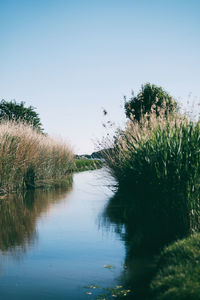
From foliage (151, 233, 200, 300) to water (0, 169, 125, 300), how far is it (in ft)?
2.38

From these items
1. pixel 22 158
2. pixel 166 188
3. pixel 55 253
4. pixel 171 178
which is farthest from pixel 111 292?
pixel 22 158

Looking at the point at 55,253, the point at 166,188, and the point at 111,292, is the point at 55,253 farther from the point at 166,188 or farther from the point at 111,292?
the point at 166,188

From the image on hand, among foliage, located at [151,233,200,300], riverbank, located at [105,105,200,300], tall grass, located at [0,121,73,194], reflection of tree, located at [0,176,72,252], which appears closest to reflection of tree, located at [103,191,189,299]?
riverbank, located at [105,105,200,300]

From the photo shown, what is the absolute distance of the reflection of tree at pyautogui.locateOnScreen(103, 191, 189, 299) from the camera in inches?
181

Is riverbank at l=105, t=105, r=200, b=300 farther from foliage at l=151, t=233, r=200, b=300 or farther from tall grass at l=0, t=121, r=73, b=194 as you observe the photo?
tall grass at l=0, t=121, r=73, b=194

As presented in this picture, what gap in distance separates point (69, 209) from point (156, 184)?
14.2ft

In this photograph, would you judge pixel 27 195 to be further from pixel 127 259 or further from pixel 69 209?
pixel 127 259

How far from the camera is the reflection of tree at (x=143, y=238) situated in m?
4.60

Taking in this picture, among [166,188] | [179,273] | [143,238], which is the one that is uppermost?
[166,188]

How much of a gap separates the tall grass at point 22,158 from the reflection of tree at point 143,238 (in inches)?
198

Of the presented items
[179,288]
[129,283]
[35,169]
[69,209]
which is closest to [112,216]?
[69,209]

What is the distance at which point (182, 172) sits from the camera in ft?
19.8

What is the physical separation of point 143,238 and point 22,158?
7704 millimetres

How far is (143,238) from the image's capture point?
6.59 m
